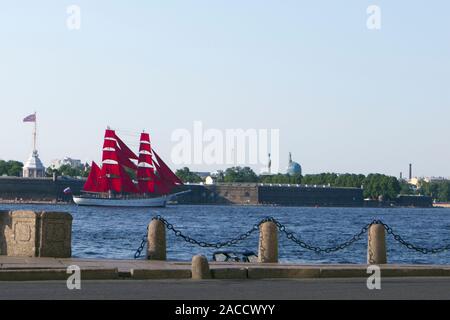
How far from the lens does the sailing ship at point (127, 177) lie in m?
137

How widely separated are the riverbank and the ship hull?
134 meters

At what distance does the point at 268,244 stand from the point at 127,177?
118413 mm

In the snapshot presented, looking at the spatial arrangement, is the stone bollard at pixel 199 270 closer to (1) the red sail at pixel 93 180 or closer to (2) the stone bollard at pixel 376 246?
(2) the stone bollard at pixel 376 246

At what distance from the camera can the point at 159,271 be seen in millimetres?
17547

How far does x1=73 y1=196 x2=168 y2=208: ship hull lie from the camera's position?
153250 millimetres

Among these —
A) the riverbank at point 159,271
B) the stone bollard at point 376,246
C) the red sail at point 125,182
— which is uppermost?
the red sail at point 125,182

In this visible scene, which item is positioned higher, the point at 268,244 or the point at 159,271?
the point at 268,244

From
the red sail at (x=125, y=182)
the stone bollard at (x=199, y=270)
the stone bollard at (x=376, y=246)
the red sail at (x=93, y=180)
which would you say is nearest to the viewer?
the stone bollard at (x=199, y=270)

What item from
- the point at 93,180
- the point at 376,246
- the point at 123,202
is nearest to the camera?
the point at 376,246

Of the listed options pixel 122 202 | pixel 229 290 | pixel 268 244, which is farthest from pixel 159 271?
pixel 122 202

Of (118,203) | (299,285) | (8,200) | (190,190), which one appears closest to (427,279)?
(299,285)

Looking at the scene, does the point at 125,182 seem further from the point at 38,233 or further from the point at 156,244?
the point at 38,233

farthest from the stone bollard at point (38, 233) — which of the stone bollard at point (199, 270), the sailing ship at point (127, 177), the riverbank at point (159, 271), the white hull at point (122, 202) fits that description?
the white hull at point (122, 202)
